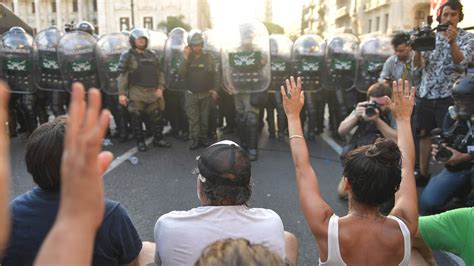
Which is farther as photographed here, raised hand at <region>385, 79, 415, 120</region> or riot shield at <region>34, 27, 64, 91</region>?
riot shield at <region>34, 27, 64, 91</region>

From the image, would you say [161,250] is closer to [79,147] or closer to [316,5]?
[79,147]

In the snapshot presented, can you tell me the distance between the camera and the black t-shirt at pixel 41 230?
66.5 inches

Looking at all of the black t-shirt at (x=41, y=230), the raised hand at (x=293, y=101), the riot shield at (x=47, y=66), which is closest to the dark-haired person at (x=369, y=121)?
the raised hand at (x=293, y=101)

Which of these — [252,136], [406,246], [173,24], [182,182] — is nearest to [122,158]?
[182,182]

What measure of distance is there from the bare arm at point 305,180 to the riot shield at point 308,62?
5.08m

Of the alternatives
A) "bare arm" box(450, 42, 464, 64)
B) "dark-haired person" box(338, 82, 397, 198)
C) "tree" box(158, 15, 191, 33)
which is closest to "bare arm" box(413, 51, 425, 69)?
"bare arm" box(450, 42, 464, 64)

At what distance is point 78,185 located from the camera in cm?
78

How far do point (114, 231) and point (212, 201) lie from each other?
0.42m

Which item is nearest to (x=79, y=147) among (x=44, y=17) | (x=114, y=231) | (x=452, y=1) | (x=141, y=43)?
(x=114, y=231)

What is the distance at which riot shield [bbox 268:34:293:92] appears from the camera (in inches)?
286

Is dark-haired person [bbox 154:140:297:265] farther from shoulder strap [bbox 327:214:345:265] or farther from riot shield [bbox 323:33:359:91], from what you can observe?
riot shield [bbox 323:33:359:91]

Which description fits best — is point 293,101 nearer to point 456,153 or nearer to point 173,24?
point 456,153

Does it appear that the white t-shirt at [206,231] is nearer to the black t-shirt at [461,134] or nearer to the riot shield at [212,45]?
the black t-shirt at [461,134]

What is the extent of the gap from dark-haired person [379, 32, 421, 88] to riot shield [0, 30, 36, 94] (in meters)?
5.10
